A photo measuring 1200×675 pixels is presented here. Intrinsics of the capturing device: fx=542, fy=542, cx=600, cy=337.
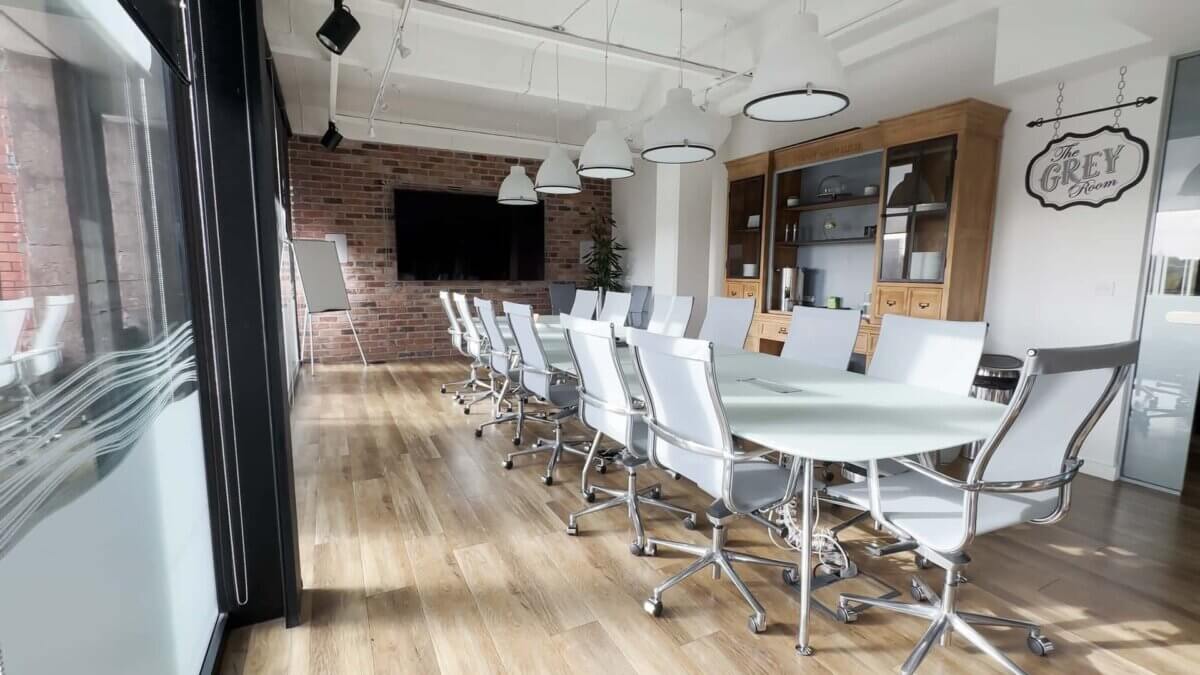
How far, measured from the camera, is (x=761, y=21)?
4.18 meters

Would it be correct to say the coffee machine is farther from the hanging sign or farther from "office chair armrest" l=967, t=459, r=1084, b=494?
"office chair armrest" l=967, t=459, r=1084, b=494

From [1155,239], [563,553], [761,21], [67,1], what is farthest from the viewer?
[761,21]

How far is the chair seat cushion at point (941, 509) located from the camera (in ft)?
5.03

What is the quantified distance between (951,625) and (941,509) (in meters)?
0.38

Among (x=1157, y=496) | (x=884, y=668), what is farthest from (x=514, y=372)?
(x=1157, y=496)

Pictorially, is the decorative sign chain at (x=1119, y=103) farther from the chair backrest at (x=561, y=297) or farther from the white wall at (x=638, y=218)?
the chair backrest at (x=561, y=297)

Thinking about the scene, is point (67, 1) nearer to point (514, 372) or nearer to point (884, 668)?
point (884, 668)

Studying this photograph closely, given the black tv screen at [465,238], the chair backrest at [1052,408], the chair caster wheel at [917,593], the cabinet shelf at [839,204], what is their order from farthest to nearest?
1. the black tv screen at [465,238]
2. the cabinet shelf at [839,204]
3. the chair caster wheel at [917,593]
4. the chair backrest at [1052,408]

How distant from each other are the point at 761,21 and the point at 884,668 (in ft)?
14.1

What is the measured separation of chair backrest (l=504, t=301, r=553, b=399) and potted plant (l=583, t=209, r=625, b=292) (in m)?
4.50

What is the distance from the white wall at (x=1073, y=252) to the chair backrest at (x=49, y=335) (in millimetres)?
4585

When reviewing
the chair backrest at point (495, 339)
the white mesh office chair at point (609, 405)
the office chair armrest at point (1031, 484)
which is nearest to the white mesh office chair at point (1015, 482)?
the office chair armrest at point (1031, 484)

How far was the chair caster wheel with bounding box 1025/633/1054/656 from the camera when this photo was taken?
1.70 m

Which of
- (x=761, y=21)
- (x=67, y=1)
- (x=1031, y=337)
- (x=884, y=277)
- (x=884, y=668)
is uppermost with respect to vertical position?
(x=761, y=21)
